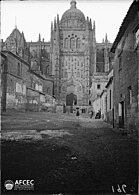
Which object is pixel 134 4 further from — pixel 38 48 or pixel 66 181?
pixel 38 48

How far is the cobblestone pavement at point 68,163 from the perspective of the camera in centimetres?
350

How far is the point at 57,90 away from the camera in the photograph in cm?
3209

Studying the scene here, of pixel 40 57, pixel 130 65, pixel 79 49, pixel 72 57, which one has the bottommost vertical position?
pixel 130 65

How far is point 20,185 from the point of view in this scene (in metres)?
3.57

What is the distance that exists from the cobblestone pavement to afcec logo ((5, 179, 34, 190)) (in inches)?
2.6

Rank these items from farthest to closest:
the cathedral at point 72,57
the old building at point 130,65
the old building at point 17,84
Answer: the cathedral at point 72,57
the old building at point 17,84
the old building at point 130,65

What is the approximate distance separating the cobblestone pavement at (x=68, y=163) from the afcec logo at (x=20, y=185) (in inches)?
2.6

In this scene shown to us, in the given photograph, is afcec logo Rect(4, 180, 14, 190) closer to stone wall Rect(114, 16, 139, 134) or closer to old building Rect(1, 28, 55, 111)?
stone wall Rect(114, 16, 139, 134)

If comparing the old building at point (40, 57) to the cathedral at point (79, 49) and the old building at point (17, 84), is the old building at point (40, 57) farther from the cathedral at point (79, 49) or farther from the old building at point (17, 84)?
the old building at point (17, 84)

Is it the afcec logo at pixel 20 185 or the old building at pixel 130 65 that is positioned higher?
the old building at pixel 130 65

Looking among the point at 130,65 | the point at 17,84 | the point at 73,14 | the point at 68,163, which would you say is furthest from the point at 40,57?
the point at 68,163

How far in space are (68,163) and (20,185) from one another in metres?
0.99

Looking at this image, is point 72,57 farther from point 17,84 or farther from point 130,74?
point 130,74

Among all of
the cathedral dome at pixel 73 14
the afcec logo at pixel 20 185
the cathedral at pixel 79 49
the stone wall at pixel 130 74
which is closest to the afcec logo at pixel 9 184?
the afcec logo at pixel 20 185
